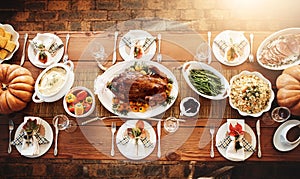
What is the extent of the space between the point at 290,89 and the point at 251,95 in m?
0.26

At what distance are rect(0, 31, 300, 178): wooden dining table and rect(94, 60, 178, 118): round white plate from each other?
0.14 ft

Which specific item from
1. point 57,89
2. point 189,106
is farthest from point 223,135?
point 57,89

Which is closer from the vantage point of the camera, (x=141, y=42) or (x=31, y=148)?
(x=31, y=148)

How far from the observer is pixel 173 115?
8.91 ft

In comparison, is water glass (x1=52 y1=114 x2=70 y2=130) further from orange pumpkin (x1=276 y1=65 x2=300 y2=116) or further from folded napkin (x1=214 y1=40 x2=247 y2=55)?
orange pumpkin (x1=276 y1=65 x2=300 y2=116)

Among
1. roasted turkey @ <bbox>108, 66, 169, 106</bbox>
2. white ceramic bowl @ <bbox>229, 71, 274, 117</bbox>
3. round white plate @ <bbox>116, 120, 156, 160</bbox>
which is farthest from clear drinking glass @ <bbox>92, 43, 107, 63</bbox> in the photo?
white ceramic bowl @ <bbox>229, 71, 274, 117</bbox>

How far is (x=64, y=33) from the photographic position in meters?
2.94

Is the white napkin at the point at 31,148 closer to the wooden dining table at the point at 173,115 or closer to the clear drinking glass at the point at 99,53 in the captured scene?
the wooden dining table at the point at 173,115

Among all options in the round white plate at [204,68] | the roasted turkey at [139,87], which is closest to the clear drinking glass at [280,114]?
the round white plate at [204,68]

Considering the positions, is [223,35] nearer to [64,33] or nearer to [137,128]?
[137,128]

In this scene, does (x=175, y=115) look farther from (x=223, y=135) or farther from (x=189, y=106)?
(x=223, y=135)

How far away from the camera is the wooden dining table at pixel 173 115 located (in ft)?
8.69

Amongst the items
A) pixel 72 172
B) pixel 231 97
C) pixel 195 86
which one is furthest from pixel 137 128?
pixel 72 172

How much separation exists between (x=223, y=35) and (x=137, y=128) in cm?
95
